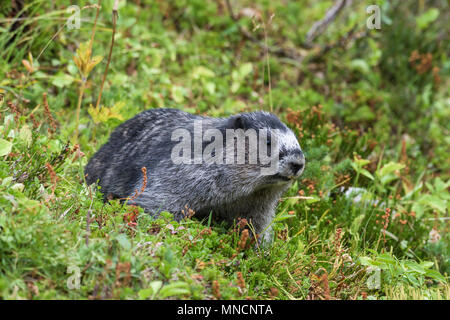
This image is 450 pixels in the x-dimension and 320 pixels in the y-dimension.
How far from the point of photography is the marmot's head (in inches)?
183

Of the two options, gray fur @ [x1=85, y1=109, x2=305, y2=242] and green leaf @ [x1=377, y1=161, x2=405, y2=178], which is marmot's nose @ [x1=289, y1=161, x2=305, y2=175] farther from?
green leaf @ [x1=377, y1=161, x2=405, y2=178]

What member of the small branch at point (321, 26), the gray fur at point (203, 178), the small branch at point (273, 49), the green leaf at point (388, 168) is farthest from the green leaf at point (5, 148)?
the small branch at point (321, 26)

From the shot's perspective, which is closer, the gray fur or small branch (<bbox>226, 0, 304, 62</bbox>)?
the gray fur

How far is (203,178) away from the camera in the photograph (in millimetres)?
4902

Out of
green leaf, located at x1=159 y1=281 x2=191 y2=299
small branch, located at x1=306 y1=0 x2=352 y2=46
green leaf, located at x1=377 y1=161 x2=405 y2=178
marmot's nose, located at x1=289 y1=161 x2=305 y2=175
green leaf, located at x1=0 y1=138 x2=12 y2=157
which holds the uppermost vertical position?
small branch, located at x1=306 y1=0 x2=352 y2=46

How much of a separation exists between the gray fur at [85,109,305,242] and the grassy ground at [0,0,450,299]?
9.0 inches

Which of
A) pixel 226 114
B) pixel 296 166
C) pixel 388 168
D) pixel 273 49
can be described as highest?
pixel 273 49

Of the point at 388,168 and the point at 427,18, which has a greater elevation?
the point at 427,18

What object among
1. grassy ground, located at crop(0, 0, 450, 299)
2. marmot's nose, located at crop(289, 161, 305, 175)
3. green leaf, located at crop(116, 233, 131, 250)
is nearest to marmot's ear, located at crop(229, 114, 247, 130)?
marmot's nose, located at crop(289, 161, 305, 175)

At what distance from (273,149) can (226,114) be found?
319 cm

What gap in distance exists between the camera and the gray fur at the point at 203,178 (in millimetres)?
4777

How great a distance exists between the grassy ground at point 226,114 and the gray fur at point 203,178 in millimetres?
229

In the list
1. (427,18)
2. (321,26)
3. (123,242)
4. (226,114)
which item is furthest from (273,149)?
(427,18)

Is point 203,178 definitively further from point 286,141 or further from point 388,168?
point 388,168
